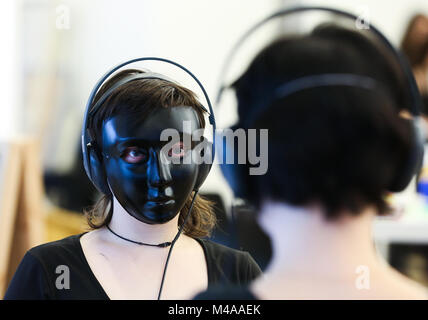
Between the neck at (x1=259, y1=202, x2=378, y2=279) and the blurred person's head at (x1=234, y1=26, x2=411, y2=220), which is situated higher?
the blurred person's head at (x1=234, y1=26, x2=411, y2=220)

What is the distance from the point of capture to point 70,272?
66cm

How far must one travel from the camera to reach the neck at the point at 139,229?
0.68 meters

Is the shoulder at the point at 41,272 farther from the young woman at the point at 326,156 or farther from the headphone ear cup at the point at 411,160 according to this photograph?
A: the headphone ear cup at the point at 411,160

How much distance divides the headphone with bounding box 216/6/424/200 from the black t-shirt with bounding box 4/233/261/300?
127 millimetres

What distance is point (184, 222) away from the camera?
27.5 inches

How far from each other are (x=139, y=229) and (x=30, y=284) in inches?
6.8

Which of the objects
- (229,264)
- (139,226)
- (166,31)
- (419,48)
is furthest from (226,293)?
(419,48)

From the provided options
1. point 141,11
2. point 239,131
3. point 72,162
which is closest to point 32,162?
point 72,162

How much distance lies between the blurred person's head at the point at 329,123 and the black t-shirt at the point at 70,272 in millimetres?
164

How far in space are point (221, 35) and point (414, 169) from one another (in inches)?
26.5

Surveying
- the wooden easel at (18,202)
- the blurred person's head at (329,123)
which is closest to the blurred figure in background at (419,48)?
the blurred person's head at (329,123)

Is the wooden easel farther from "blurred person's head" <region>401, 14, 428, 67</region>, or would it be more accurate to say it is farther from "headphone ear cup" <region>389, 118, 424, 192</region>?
"blurred person's head" <region>401, 14, 428, 67</region>

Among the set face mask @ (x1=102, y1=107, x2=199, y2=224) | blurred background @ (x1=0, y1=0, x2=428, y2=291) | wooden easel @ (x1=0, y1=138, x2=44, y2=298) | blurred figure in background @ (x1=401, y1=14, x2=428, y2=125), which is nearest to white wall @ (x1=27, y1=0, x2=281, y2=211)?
blurred background @ (x1=0, y1=0, x2=428, y2=291)

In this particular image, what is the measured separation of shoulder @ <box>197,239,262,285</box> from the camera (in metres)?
0.67
